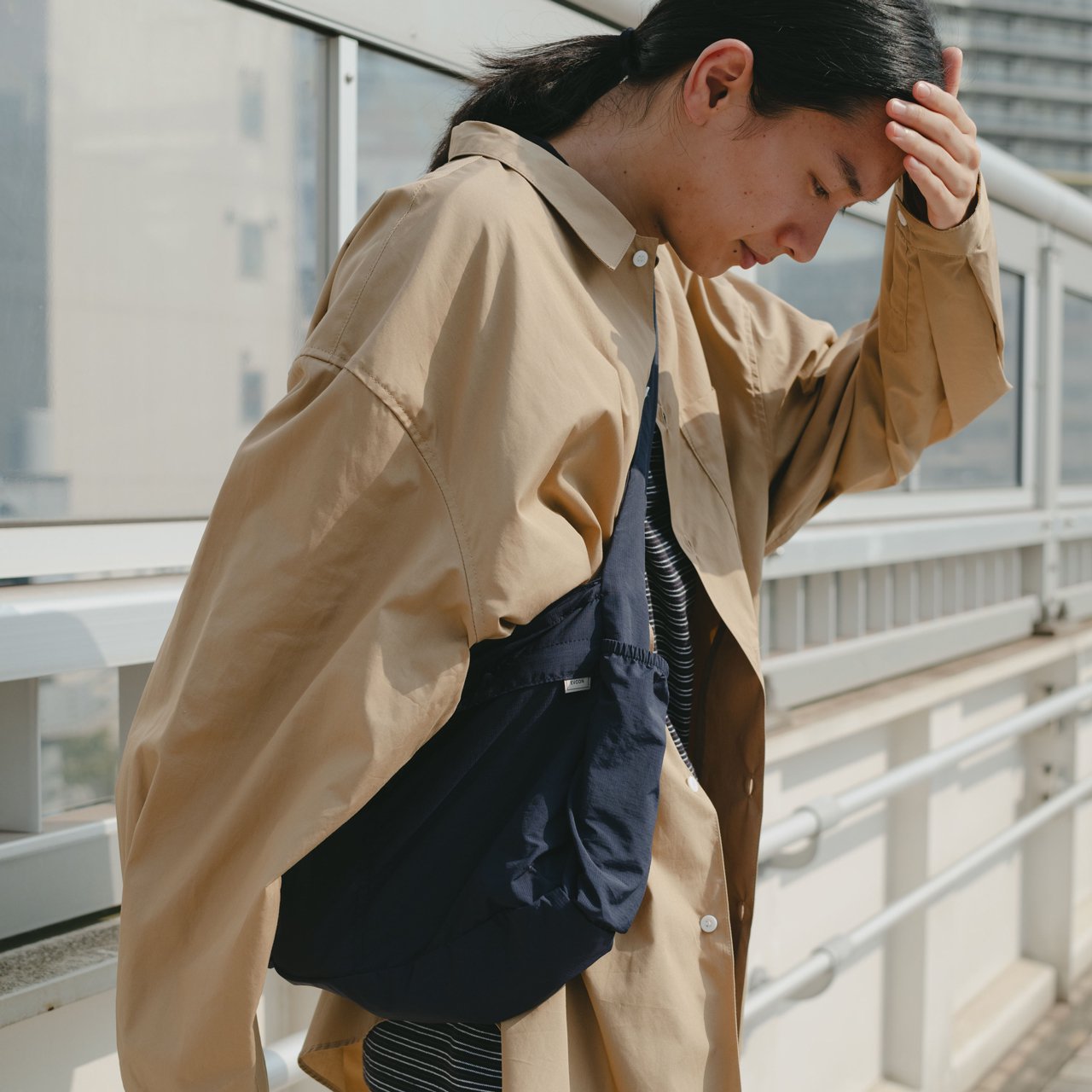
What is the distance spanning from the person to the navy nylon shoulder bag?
0.19 ft

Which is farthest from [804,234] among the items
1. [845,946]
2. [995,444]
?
[995,444]

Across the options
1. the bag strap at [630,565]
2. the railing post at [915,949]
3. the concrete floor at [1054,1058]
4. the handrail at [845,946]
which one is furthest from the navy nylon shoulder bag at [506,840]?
the concrete floor at [1054,1058]

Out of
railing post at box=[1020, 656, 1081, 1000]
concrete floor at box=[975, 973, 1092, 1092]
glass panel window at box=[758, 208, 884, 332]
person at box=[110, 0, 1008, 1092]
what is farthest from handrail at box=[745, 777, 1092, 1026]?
glass panel window at box=[758, 208, 884, 332]

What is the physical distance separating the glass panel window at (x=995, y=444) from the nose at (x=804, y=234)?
2096 mm

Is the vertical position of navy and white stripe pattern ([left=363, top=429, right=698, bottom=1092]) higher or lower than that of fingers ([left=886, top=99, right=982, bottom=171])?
lower

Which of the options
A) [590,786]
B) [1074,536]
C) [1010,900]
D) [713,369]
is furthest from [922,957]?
[590,786]

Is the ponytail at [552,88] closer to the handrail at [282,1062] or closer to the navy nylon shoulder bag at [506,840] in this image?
the navy nylon shoulder bag at [506,840]

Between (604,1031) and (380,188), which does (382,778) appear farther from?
(380,188)

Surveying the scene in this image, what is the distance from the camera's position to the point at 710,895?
923 millimetres

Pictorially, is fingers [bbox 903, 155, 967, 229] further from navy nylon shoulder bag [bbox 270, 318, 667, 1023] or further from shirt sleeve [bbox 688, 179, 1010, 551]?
navy nylon shoulder bag [bbox 270, 318, 667, 1023]

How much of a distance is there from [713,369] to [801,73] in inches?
Answer: 13.8

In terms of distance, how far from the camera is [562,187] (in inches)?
34.2

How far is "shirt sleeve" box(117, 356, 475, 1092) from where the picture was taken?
2.43 ft

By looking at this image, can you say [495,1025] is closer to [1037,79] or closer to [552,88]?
[552,88]
